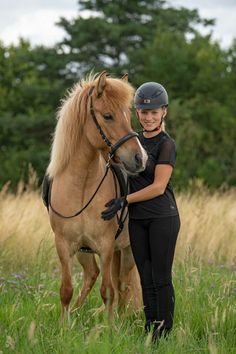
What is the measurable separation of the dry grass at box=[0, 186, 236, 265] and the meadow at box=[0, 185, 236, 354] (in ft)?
0.04

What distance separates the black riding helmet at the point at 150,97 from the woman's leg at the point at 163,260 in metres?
0.81

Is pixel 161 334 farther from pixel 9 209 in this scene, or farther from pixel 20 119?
pixel 20 119

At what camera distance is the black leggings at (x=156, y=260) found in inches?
185

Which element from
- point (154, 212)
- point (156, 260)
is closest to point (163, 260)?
point (156, 260)

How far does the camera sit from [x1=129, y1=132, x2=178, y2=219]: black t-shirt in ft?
15.2

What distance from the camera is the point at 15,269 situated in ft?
→ 24.6

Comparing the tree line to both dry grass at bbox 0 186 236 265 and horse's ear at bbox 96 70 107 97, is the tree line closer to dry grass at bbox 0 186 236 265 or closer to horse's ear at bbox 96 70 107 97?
dry grass at bbox 0 186 236 265

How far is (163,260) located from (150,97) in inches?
45.6

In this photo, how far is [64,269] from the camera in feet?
17.0

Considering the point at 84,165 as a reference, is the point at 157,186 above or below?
below

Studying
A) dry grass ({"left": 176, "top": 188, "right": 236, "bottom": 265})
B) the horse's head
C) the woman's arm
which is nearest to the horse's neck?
the horse's head

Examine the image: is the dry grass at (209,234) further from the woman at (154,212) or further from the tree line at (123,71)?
the tree line at (123,71)

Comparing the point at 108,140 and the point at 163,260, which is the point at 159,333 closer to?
the point at 163,260

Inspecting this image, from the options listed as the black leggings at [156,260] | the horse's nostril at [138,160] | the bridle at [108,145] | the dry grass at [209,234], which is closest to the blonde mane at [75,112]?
the bridle at [108,145]
